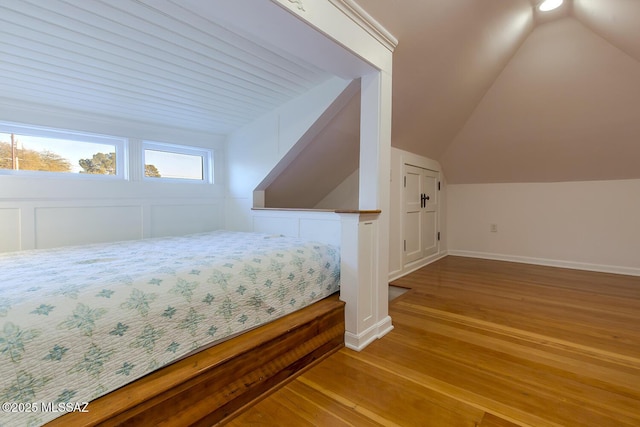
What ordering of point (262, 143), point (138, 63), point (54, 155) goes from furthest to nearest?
1. point (262, 143)
2. point (54, 155)
3. point (138, 63)

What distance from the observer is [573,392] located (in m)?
1.34

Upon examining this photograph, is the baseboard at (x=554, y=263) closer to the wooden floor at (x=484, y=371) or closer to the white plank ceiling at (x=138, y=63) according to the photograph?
the wooden floor at (x=484, y=371)

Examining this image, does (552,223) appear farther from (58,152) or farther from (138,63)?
(58,152)

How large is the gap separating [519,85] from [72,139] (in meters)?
4.09

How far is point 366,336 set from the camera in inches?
70.9

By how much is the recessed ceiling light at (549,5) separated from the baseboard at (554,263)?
2873 mm

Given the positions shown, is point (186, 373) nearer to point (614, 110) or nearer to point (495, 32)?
point (495, 32)

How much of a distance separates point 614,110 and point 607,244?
1.57 m

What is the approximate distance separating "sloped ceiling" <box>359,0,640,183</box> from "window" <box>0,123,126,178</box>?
7.55 feet

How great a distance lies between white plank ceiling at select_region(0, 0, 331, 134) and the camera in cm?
141

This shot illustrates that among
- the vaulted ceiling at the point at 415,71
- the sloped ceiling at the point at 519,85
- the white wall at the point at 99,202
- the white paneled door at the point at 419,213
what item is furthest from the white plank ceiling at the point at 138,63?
the white paneled door at the point at 419,213

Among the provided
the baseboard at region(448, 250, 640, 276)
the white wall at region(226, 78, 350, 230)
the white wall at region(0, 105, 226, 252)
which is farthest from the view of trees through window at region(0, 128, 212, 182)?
the baseboard at region(448, 250, 640, 276)

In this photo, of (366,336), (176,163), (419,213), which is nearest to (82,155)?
(176,163)

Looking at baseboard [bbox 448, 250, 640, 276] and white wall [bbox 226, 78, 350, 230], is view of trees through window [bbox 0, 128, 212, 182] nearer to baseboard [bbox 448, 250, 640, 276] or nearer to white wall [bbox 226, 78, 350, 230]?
white wall [bbox 226, 78, 350, 230]
